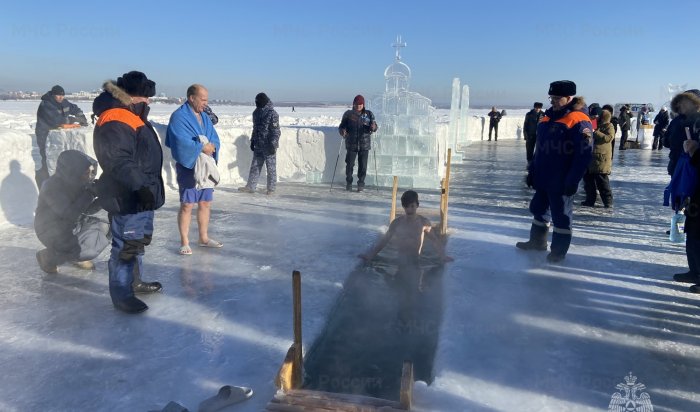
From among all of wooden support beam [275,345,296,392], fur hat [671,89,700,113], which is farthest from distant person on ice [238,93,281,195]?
wooden support beam [275,345,296,392]

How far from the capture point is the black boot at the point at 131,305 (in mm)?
3854

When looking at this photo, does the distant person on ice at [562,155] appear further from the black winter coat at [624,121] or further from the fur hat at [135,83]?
the black winter coat at [624,121]

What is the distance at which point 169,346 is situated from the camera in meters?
3.37

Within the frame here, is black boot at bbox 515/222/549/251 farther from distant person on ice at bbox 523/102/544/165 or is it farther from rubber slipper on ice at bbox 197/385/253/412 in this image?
distant person on ice at bbox 523/102/544/165

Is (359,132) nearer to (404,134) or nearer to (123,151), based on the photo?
(404,134)

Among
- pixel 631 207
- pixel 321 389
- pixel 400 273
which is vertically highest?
pixel 631 207

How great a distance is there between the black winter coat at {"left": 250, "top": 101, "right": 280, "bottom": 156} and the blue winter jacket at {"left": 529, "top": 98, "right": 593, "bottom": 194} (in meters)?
4.74

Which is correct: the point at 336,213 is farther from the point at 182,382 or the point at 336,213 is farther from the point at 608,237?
the point at 182,382

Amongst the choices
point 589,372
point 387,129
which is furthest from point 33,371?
point 387,129

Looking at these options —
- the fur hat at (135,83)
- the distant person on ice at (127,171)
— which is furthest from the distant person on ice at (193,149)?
the fur hat at (135,83)

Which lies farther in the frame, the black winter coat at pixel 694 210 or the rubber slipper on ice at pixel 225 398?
the black winter coat at pixel 694 210

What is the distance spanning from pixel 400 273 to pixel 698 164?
109 inches

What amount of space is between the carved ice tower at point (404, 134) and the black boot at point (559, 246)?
4.54m

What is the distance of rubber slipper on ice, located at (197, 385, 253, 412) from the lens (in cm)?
265
